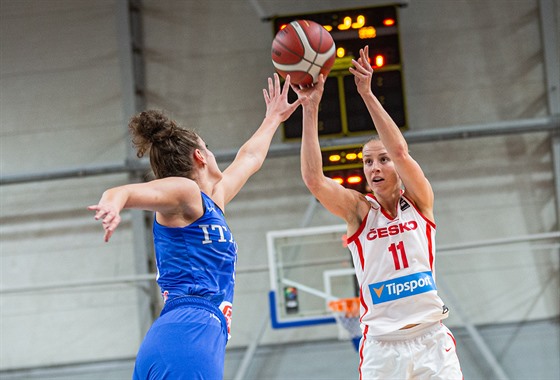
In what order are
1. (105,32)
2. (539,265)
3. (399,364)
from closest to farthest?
(399,364) < (539,265) < (105,32)

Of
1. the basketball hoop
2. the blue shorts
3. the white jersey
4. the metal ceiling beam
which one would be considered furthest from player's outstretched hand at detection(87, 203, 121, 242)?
the metal ceiling beam

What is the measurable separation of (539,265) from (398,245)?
7252 mm

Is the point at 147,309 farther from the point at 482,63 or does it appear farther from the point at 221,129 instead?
the point at 482,63

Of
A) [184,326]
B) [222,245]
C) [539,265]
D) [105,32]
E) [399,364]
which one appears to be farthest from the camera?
[105,32]

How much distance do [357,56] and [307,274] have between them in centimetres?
301

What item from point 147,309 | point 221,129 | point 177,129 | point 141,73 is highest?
point 141,73

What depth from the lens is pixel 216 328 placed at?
2.95 m

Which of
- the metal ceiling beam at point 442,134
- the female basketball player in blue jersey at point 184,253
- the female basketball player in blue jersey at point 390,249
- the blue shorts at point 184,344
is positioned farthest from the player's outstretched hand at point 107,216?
the metal ceiling beam at point 442,134

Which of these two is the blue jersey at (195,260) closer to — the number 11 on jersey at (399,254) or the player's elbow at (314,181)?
the player's elbow at (314,181)

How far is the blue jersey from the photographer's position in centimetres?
302

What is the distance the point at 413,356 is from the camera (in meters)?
4.12

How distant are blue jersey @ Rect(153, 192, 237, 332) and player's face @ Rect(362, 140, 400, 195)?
1.64 meters

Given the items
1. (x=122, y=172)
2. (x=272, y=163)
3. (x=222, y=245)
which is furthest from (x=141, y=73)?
(x=222, y=245)

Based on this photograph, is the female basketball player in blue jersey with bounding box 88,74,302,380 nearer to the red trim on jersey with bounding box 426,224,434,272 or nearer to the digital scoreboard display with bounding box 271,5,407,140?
the red trim on jersey with bounding box 426,224,434,272
